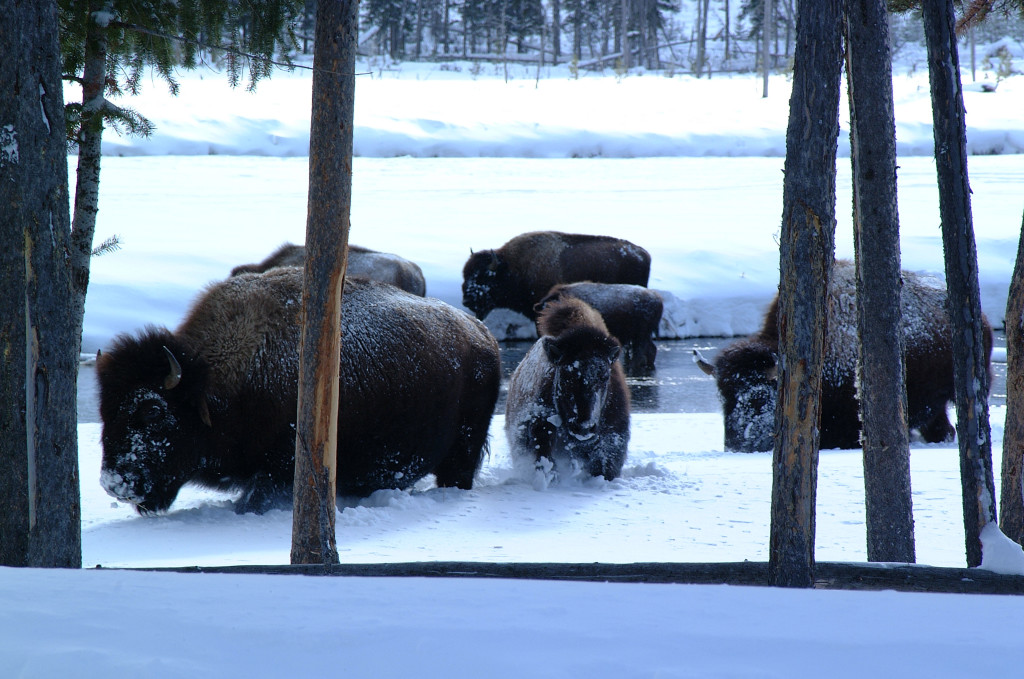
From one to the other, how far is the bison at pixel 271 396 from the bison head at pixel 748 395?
2.68 meters

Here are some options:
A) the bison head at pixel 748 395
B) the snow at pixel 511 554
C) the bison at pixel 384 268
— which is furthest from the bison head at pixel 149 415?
the bison at pixel 384 268

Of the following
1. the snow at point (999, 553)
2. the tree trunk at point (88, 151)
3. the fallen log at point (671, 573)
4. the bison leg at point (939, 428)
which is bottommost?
the bison leg at point (939, 428)

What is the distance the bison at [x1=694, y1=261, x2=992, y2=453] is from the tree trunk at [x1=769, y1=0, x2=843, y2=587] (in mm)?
5003

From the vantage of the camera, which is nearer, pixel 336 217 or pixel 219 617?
pixel 219 617

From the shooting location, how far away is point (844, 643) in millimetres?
1867

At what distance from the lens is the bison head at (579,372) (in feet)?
19.7

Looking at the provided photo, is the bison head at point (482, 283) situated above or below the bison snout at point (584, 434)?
above

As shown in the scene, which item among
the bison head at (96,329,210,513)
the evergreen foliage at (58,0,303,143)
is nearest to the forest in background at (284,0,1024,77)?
the evergreen foliage at (58,0,303,143)

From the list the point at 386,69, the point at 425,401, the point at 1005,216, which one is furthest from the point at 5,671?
the point at 386,69

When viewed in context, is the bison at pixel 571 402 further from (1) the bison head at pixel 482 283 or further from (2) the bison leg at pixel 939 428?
(1) the bison head at pixel 482 283

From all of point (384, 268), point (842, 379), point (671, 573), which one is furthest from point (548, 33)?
point (671, 573)

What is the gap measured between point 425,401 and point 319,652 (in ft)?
13.2

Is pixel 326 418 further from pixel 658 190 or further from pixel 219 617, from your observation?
pixel 658 190

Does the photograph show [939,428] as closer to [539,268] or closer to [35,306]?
[35,306]
